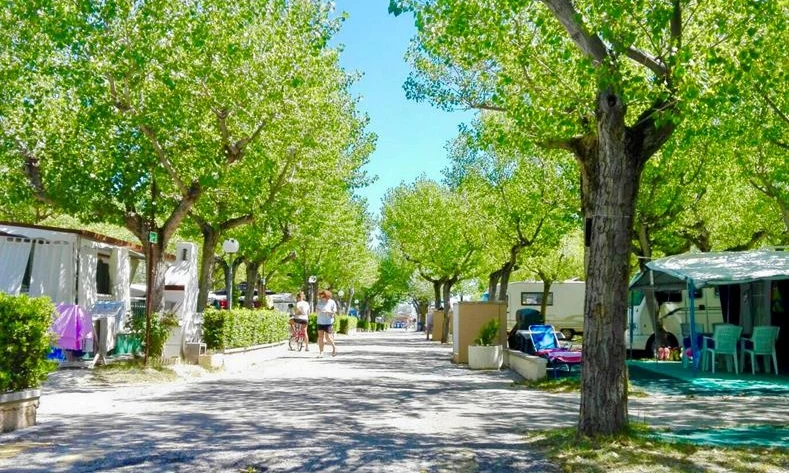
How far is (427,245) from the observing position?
38781 mm

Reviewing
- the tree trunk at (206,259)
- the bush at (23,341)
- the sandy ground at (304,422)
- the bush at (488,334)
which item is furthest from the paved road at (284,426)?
the tree trunk at (206,259)

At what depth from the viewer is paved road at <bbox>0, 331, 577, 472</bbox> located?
630cm

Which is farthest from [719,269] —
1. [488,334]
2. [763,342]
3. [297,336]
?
[297,336]

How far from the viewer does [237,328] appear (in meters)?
17.0

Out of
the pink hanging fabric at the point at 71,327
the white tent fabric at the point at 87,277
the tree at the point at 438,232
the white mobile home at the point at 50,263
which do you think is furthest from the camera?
the tree at the point at 438,232

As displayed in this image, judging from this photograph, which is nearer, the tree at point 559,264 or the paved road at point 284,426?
the paved road at point 284,426

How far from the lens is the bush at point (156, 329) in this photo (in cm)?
1384

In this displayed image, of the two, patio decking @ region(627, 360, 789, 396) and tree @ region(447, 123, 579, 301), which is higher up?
tree @ region(447, 123, 579, 301)

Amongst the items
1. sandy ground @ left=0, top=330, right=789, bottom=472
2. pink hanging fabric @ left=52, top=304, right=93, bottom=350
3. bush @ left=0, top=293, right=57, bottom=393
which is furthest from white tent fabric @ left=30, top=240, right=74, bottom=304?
bush @ left=0, top=293, right=57, bottom=393

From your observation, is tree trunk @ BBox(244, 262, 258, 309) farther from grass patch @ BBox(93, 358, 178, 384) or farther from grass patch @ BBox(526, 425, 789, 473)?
grass patch @ BBox(526, 425, 789, 473)

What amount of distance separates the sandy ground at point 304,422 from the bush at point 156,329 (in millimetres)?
601

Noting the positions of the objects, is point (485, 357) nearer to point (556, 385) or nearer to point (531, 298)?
point (556, 385)

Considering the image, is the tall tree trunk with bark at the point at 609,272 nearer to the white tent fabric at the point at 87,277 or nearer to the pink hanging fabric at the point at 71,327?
the pink hanging fabric at the point at 71,327

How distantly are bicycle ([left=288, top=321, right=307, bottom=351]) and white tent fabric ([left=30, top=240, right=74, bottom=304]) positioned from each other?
8.47m
